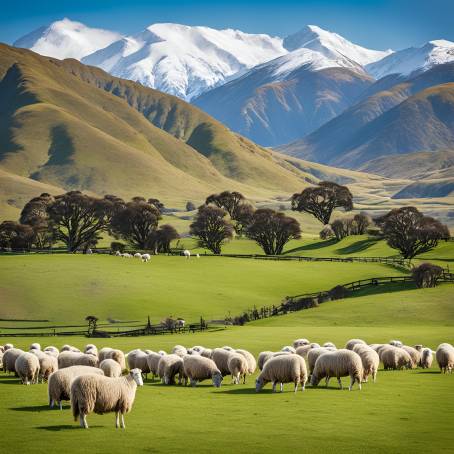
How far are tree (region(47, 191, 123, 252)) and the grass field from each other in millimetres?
22199

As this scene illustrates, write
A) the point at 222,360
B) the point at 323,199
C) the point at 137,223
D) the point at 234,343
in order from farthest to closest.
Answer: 1. the point at 323,199
2. the point at 137,223
3. the point at 234,343
4. the point at 222,360

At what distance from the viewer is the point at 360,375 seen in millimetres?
32500

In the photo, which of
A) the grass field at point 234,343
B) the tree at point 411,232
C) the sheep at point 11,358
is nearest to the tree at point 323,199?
the grass field at point 234,343

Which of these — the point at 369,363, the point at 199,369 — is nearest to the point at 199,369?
the point at 199,369

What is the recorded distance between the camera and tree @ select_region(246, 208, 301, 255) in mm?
125062

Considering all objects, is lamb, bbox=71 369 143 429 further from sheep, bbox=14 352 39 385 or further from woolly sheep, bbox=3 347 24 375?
woolly sheep, bbox=3 347 24 375

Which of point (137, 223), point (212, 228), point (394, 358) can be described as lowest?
point (394, 358)

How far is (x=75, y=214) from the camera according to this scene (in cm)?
12256

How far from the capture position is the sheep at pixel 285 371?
31.6 meters

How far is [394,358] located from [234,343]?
42.2 ft

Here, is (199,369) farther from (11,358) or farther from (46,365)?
(11,358)

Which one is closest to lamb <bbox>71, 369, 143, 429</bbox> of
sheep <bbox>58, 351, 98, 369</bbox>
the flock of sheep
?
the flock of sheep

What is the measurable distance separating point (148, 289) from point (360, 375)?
170 feet

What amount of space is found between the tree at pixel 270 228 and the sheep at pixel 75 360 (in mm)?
89105
